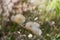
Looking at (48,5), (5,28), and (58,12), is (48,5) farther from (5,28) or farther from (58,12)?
(5,28)

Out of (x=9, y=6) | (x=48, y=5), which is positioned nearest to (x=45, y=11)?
(x=48, y=5)

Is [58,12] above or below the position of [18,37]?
above

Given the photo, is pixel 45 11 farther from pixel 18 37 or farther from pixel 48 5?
pixel 18 37

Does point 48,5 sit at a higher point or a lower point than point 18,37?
higher

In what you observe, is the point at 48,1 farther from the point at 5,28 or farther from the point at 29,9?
the point at 5,28

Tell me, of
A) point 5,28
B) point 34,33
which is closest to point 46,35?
point 34,33
